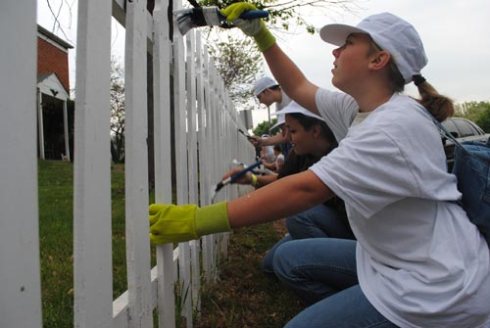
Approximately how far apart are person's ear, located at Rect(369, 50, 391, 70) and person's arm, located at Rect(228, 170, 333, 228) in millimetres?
562

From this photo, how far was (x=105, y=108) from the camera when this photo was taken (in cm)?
131

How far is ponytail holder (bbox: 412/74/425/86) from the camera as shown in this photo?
193 centimetres

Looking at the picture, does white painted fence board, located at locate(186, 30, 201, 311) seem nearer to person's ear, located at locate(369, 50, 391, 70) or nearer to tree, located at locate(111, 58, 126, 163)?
Result: person's ear, located at locate(369, 50, 391, 70)

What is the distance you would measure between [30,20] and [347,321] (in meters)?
1.41

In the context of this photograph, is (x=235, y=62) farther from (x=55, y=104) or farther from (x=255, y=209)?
(x=255, y=209)

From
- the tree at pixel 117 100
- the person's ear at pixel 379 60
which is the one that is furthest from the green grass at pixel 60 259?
the tree at pixel 117 100

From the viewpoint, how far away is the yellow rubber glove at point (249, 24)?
7.29ft

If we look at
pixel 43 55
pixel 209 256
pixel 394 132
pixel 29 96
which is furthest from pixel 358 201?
pixel 43 55

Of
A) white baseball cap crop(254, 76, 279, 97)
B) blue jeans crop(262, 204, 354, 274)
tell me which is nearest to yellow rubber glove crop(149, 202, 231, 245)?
blue jeans crop(262, 204, 354, 274)

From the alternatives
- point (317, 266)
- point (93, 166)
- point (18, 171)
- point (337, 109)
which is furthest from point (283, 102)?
point (18, 171)

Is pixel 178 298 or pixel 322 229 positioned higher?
pixel 322 229

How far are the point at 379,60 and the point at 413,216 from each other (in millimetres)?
633

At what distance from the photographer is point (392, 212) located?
1651mm

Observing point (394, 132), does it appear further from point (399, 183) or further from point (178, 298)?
point (178, 298)
